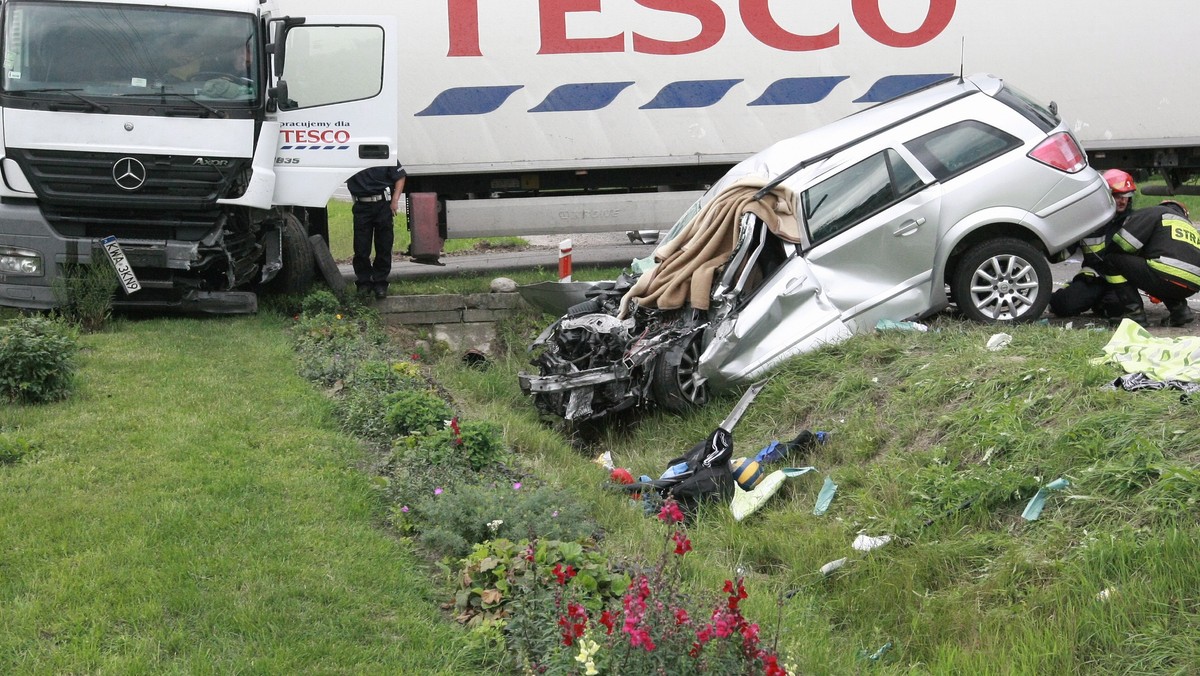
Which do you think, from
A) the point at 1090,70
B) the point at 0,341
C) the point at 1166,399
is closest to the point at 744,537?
the point at 1166,399

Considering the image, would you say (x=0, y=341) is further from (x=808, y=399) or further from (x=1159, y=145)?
(x=1159, y=145)

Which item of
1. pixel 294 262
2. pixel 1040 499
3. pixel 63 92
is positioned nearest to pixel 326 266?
pixel 294 262


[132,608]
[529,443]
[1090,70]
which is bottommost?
[529,443]

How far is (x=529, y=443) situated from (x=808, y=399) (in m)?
1.94

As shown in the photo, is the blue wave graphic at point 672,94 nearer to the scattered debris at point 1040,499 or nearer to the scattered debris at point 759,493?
the scattered debris at point 759,493

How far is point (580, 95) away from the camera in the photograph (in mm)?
13578

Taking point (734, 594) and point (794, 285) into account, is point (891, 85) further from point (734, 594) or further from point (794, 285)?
point (734, 594)

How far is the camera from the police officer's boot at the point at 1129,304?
29.9 ft

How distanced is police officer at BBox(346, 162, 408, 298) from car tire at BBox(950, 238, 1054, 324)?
17.2 feet

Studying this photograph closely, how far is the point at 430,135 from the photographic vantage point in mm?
13500

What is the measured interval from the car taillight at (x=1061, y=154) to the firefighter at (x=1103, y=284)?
1.47 feet

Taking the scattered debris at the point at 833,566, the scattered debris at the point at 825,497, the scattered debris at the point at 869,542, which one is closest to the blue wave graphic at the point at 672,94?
the scattered debris at the point at 825,497

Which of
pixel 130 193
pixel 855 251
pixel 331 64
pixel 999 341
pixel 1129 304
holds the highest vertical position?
pixel 331 64

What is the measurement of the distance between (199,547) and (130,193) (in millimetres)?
5691
